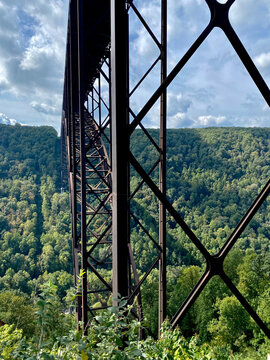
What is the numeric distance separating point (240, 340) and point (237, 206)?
4062cm

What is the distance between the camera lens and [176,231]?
47.4 metres

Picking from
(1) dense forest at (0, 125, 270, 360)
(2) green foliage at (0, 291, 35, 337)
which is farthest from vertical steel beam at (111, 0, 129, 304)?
(2) green foliage at (0, 291, 35, 337)

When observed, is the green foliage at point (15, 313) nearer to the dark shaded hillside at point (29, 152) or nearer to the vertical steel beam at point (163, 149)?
the vertical steel beam at point (163, 149)

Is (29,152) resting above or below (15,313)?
above

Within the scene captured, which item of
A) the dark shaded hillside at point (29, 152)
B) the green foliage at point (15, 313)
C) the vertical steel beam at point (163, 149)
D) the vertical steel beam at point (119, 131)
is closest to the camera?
the vertical steel beam at point (119, 131)

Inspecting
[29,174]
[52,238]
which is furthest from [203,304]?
[29,174]

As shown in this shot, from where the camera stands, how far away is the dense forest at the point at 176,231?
17797 millimetres

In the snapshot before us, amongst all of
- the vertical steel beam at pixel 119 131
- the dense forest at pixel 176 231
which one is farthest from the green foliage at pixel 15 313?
the vertical steel beam at pixel 119 131

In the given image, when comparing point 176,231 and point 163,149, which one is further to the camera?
point 176,231

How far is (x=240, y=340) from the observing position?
705 inches

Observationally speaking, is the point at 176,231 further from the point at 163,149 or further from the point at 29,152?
the point at 163,149

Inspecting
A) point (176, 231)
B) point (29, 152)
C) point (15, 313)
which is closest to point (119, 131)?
point (15, 313)

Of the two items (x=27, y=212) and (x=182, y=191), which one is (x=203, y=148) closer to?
(x=182, y=191)

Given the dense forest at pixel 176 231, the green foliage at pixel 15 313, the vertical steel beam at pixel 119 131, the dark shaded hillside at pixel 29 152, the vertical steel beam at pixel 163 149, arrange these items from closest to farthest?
1. the vertical steel beam at pixel 119 131
2. the vertical steel beam at pixel 163 149
3. the green foliage at pixel 15 313
4. the dense forest at pixel 176 231
5. the dark shaded hillside at pixel 29 152
